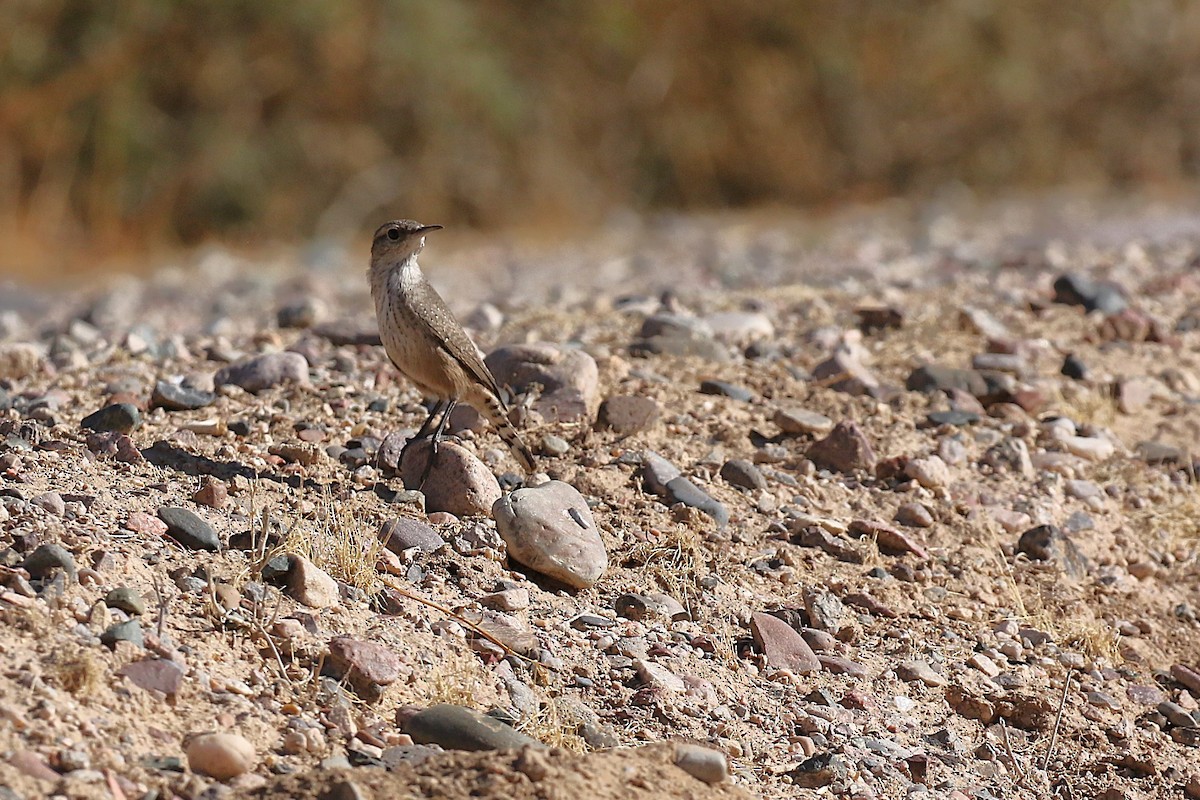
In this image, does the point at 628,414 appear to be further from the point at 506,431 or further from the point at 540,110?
the point at 540,110

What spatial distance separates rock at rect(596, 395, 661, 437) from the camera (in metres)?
5.70

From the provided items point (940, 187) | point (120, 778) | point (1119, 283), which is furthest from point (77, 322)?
point (940, 187)

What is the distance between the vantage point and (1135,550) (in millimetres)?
5625

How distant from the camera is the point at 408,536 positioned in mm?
4695

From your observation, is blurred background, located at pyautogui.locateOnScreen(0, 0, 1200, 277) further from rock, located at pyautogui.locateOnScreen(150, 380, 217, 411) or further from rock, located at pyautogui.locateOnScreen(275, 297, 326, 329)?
rock, located at pyautogui.locateOnScreen(150, 380, 217, 411)

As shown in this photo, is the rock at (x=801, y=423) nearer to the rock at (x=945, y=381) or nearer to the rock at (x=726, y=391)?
the rock at (x=726, y=391)

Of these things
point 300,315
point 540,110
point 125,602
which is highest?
point 540,110

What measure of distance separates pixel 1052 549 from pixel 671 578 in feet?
4.99

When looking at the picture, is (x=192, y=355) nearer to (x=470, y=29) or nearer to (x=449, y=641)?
(x=449, y=641)

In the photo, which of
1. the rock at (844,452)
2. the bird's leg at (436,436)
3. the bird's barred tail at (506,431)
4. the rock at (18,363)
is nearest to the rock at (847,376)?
the rock at (844,452)

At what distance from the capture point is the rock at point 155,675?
365 cm

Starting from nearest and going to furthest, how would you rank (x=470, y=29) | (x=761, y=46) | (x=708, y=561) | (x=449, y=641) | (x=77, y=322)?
1. (x=449, y=641)
2. (x=708, y=561)
3. (x=77, y=322)
4. (x=470, y=29)
5. (x=761, y=46)

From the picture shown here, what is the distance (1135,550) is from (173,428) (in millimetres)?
3562

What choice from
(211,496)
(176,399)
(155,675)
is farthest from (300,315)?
(155,675)
